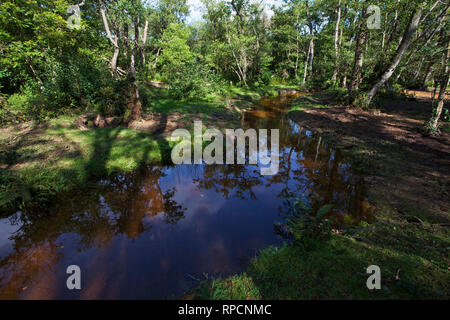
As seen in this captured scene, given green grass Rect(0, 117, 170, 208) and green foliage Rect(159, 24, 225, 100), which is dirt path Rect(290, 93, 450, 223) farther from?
green foliage Rect(159, 24, 225, 100)

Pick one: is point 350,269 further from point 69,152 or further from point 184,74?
point 184,74

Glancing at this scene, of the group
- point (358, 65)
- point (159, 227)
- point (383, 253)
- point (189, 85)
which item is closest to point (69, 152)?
point (159, 227)

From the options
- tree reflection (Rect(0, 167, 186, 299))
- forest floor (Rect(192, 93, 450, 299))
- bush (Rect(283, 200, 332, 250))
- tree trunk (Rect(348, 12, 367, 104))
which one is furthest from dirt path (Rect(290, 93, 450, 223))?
tree reflection (Rect(0, 167, 186, 299))

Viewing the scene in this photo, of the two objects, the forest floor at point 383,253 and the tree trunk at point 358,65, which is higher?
the tree trunk at point 358,65

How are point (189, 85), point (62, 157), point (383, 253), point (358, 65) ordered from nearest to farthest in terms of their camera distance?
1. point (383, 253)
2. point (62, 157)
3. point (358, 65)
4. point (189, 85)

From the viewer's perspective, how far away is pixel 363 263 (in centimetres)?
327

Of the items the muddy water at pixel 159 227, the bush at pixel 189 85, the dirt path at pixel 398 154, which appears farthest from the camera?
the bush at pixel 189 85

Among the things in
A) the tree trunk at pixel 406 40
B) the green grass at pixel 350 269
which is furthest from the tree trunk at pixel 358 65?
the green grass at pixel 350 269

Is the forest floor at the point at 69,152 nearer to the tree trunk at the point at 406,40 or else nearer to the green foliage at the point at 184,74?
the green foliage at the point at 184,74

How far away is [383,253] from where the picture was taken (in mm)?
3494

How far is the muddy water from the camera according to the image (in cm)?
363

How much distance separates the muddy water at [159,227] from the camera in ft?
11.9

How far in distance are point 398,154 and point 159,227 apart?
915cm

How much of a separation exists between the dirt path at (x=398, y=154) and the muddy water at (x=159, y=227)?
2.72ft
